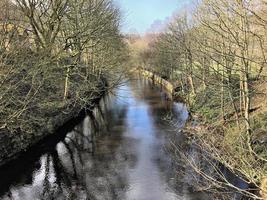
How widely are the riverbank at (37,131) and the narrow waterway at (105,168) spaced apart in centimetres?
80

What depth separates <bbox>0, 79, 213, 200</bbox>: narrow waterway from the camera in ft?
61.0

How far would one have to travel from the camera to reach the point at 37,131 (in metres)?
27.4

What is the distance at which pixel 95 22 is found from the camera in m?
29.8

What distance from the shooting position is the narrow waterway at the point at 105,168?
61.0ft

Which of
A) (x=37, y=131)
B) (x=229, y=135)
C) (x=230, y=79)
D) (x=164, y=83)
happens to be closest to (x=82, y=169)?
(x=37, y=131)

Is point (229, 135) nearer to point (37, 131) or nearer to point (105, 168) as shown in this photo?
point (105, 168)

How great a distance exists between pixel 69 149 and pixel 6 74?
385 inches

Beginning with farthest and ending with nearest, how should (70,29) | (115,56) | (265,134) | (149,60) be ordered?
(149,60) < (115,56) < (70,29) < (265,134)

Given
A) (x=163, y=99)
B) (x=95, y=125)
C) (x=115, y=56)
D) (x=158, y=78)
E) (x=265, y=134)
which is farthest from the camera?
(x=158, y=78)

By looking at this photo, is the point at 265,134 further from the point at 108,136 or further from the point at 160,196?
the point at 108,136

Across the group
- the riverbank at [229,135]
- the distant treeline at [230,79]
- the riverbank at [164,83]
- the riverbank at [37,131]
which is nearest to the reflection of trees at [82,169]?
the riverbank at [37,131]

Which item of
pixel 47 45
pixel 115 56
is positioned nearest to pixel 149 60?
pixel 115 56

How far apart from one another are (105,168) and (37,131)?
7586 mm

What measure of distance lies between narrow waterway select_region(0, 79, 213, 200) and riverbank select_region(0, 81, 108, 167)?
2.63 ft
